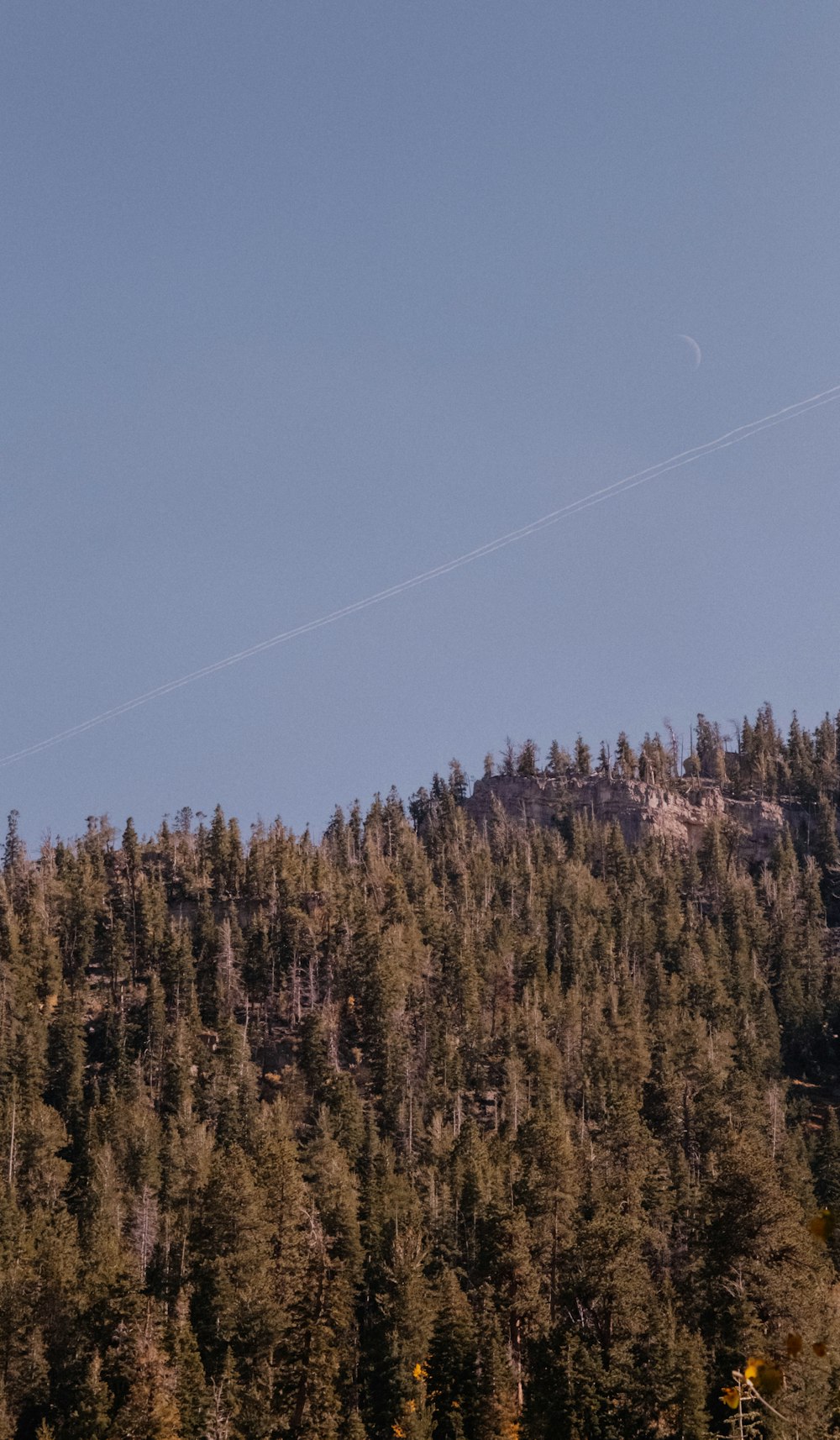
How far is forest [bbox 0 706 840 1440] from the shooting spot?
189 ft

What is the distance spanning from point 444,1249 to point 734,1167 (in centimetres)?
2762

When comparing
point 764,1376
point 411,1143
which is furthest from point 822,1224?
point 411,1143

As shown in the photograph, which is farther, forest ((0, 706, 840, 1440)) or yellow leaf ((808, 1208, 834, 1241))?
forest ((0, 706, 840, 1440))

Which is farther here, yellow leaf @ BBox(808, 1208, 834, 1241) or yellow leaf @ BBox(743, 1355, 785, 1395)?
yellow leaf @ BBox(808, 1208, 834, 1241)

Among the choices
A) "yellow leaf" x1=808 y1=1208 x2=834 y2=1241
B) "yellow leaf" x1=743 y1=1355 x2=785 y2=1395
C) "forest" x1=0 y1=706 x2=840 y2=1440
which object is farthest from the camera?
"forest" x1=0 y1=706 x2=840 y2=1440

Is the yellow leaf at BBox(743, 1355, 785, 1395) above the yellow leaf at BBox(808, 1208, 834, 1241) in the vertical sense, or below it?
below

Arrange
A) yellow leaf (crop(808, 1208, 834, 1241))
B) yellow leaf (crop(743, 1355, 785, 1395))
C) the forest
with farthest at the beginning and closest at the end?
the forest → yellow leaf (crop(808, 1208, 834, 1241)) → yellow leaf (crop(743, 1355, 785, 1395))

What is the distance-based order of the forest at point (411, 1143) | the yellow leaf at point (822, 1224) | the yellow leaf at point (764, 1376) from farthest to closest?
the forest at point (411, 1143), the yellow leaf at point (822, 1224), the yellow leaf at point (764, 1376)

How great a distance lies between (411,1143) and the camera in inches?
4439

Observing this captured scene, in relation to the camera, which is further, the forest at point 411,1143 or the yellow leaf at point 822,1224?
the forest at point 411,1143

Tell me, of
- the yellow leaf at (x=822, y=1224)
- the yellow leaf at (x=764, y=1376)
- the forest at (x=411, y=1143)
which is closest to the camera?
the yellow leaf at (x=764, y=1376)

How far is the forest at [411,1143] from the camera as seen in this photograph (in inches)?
2272

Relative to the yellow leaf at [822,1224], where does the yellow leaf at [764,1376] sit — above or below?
below

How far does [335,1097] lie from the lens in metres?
116
